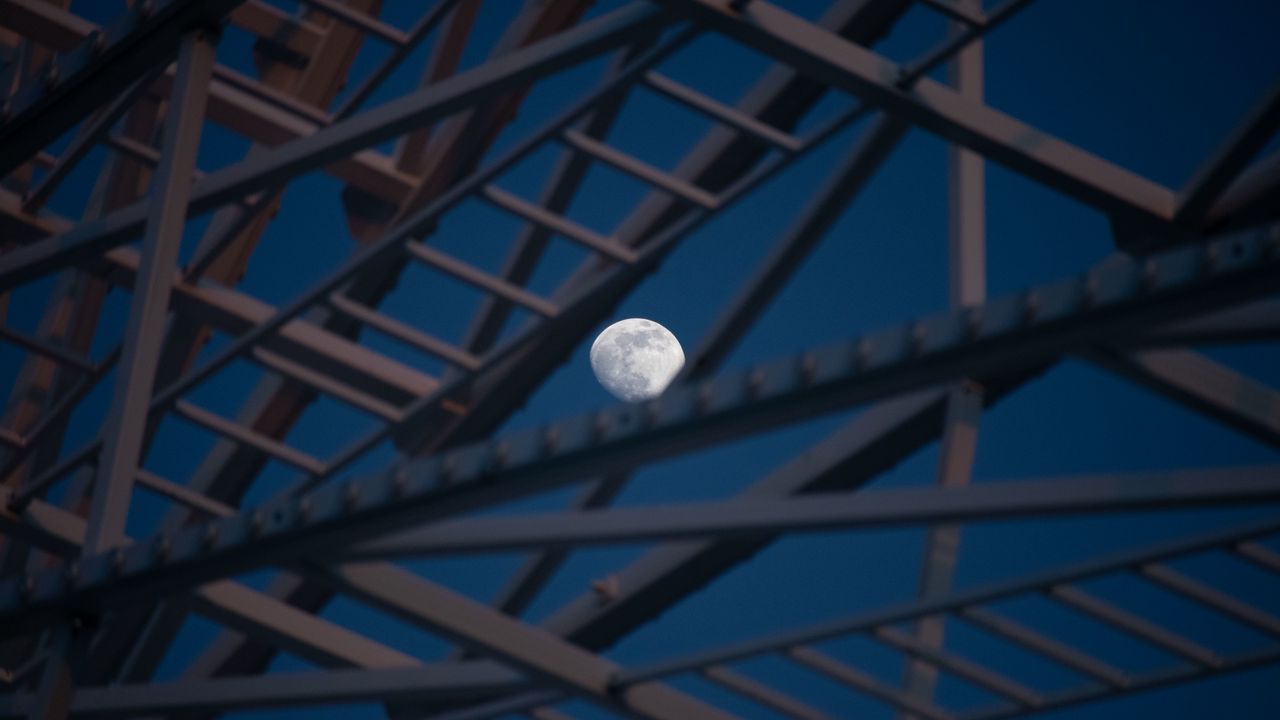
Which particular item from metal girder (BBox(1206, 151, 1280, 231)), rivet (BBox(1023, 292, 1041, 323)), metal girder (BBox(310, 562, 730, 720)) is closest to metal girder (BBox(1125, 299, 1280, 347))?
metal girder (BBox(1206, 151, 1280, 231))

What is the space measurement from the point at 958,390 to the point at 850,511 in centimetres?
241

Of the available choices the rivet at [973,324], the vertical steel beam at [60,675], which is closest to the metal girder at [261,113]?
the vertical steel beam at [60,675]

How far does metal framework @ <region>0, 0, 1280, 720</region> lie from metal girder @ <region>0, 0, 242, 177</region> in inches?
0.7

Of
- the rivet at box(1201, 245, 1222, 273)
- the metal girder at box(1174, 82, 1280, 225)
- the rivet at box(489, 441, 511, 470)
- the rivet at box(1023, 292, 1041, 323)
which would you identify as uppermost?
the metal girder at box(1174, 82, 1280, 225)

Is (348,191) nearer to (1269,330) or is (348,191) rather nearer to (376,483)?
(376,483)

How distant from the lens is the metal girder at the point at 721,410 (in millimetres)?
5430

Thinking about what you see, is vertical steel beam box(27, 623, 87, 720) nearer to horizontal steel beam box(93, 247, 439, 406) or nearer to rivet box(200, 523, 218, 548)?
rivet box(200, 523, 218, 548)

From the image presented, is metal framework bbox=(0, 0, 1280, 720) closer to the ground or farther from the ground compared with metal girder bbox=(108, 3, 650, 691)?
closer to the ground

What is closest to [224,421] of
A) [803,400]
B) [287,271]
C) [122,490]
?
[122,490]

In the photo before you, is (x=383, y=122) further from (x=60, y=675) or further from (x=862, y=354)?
(x=862, y=354)

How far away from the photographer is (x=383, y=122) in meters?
8.07

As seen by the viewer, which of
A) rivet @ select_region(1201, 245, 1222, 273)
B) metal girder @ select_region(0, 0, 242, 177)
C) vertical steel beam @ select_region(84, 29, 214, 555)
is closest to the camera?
rivet @ select_region(1201, 245, 1222, 273)

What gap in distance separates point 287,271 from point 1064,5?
76.6 feet

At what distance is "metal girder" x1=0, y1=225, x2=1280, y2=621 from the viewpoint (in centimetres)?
543
